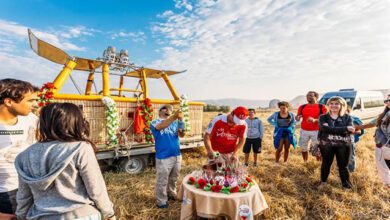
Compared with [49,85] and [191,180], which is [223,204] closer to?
[191,180]

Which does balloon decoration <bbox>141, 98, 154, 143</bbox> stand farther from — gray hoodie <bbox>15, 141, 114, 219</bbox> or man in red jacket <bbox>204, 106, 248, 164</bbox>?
gray hoodie <bbox>15, 141, 114, 219</bbox>

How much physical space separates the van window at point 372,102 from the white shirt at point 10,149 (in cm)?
1751

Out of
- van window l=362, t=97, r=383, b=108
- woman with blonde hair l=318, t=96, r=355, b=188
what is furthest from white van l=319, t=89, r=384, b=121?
woman with blonde hair l=318, t=96, r=355, b=188

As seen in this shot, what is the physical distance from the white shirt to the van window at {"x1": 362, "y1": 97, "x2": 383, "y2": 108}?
1751 cm

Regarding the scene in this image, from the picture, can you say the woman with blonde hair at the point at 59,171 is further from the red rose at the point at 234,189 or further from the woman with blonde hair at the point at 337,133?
the woman with blonde hair at the point at 337,133

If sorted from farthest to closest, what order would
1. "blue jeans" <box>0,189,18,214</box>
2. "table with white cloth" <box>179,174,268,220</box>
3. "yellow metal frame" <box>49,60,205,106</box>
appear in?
→ "yellow metal frame" <box>49,60,205,106</box>, "table with white cloth" <box>179,174,268,220</box>, "blue jeans" <box>0,189,18,214</box>

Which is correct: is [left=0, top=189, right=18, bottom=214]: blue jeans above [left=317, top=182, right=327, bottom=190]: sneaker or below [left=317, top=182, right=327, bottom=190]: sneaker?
above

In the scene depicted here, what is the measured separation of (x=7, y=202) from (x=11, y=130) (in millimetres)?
621

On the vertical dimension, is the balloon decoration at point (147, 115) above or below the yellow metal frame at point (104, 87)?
below

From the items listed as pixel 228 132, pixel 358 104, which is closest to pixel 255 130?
pixel 228 132

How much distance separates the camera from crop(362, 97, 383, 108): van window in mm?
15120

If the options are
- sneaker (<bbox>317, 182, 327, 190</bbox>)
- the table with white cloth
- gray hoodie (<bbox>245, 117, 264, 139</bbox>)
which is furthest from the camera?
gray hoodie (<bbox>245, 117, 264, 139</bbox>)

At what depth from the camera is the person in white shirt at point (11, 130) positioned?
2.05 meters

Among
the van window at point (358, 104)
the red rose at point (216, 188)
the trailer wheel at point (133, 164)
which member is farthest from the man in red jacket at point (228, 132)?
the van window at point (358, 104)
